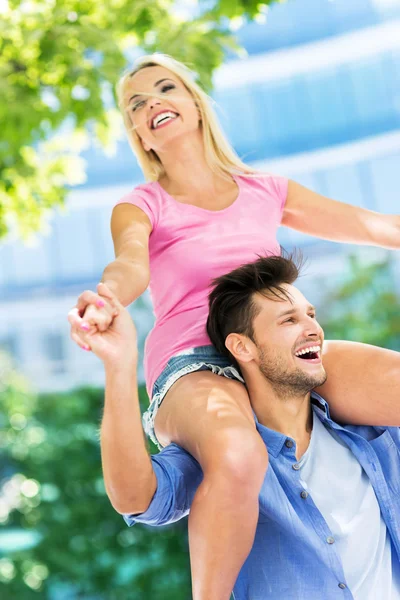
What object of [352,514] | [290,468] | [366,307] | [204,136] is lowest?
[366,307]

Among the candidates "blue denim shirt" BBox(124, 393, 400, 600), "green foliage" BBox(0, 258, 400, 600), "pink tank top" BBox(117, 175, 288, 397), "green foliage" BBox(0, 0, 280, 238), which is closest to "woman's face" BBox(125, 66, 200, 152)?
"pink tank top" BBox(117, 175, 288, 397)

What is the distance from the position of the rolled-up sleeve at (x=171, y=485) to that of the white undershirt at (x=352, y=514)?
227 millimetres

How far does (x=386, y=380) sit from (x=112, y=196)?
42.1 feet

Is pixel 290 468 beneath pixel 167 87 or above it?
beneath

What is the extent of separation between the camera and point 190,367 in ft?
5.87

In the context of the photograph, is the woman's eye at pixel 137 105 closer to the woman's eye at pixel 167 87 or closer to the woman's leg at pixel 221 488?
the woman's eye at pixel 167 87

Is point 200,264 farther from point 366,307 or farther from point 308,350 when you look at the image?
point 366,307

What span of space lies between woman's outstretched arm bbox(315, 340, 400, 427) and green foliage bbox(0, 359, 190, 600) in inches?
279

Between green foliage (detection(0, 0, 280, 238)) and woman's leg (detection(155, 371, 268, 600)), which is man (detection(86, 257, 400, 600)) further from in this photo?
green foliage (detection(0, 0, 280, 238))

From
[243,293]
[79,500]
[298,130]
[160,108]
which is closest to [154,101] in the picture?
[160,108]

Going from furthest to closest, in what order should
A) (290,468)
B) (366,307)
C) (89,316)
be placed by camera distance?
(366,307), (290,468), (89,316)

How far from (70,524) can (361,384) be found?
314 inches

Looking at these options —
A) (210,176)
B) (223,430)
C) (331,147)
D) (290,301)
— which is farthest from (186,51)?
(331,147)

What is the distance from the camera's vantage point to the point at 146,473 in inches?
61.6
